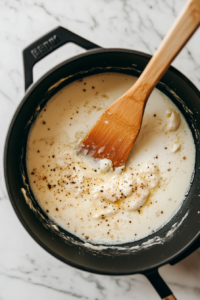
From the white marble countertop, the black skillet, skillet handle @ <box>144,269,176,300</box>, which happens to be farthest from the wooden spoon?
skillet handle @ <box>144,269,176,300</box>

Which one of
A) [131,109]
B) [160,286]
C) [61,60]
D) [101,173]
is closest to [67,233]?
[101,173]

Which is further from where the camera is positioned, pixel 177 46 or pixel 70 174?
pixel 70 174

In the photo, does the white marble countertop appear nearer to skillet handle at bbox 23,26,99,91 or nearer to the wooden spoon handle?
skillet handle at bbox 23,26,99,91

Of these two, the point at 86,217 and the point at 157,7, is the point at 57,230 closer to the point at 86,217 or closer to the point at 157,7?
the point at 86,217

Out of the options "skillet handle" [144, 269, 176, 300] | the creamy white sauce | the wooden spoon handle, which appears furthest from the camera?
the creamy white sauce

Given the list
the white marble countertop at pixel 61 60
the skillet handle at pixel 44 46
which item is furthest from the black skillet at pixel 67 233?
the white marble countertop at pixel 61 60

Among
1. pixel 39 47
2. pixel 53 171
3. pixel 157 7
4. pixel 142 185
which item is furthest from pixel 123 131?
pixel 157 7

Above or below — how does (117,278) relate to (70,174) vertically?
below

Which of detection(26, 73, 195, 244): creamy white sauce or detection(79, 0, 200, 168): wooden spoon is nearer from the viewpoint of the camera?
detection(79, 0, 200, 168): wooden spoon
